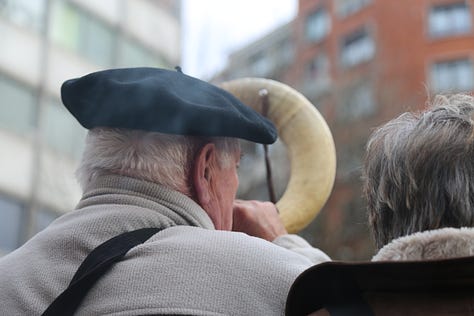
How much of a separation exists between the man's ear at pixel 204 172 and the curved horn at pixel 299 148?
0.61 metres

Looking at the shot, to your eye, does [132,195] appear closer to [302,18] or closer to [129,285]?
[129,285]

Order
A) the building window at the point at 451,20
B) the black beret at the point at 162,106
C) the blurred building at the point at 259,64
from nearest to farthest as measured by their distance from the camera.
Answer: the black beret at the point at 162,106 < the blurred building at the point at 259,64 < the building window at the point at 451,20

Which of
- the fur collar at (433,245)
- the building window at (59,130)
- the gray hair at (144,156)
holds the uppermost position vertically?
the gray hair at (144,156)

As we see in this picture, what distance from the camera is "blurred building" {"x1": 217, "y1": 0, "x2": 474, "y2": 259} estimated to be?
21672mm

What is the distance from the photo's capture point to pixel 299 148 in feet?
9.20

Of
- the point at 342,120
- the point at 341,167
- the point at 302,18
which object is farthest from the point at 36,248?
the point at 302,18

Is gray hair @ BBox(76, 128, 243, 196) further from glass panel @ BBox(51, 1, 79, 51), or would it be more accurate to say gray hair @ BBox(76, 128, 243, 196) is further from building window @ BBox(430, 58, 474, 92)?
building window @ BBox(430, 58, 474, 92)

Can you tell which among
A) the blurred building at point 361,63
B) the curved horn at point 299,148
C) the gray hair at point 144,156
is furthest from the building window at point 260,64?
the gray hair at point 144,156

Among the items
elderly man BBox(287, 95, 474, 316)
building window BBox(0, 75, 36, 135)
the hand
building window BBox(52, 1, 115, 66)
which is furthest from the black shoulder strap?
building window BBox(52, 1, 115, 66)

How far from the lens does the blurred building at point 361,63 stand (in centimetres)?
2167

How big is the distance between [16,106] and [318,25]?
16.1m

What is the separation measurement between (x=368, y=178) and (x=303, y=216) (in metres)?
0.94

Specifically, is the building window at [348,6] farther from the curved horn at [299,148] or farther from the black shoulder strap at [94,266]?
the black shoulder strap at [94,266]

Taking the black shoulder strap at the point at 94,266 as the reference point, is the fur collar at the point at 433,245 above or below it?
above
